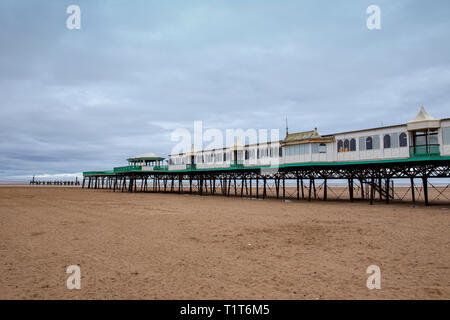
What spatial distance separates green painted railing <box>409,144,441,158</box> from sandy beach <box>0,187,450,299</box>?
26.4ft

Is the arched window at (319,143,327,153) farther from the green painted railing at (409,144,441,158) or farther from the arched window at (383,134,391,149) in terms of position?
the green painted railing at (409,144,441,158)

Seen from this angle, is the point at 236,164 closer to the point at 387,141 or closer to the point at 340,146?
the point at 340,146

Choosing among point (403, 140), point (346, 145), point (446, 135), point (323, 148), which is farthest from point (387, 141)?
point (323, 148)

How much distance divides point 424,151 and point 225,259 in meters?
18.9

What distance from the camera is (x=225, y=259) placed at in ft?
28.3

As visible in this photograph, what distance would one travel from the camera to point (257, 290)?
6.31 m

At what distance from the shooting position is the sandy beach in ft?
20.7

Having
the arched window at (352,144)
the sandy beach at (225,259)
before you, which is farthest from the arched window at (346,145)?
the sandy beach at (225,259)

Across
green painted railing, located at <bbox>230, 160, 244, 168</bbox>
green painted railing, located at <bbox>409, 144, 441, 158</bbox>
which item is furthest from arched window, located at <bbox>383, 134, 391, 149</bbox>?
green painted railing, located at <bbox>230, 160, 244, 168</bbox>

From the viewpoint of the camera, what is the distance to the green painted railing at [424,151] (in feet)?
67.3

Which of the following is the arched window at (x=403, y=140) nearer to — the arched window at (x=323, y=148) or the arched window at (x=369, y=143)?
the arched window at (x=369, y=143)
